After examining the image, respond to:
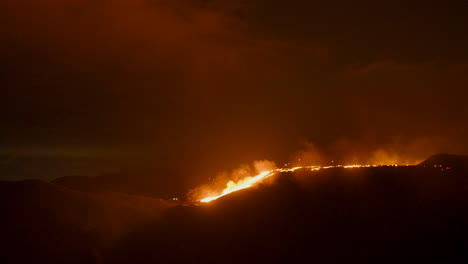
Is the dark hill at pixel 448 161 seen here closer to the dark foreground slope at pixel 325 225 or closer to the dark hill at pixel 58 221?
the dark foreground slope at pixel 325 225

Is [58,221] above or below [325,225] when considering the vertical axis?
above

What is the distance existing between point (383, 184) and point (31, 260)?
18508mm

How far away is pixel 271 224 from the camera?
961 inches

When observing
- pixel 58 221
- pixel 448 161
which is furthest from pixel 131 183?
pixel 448 161

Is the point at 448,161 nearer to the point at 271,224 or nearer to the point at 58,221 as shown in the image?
the point at 271,224

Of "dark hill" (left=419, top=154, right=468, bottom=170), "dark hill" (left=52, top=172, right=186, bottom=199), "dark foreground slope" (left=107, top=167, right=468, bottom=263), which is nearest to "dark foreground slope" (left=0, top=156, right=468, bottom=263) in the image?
"dark foreground slope" (left=107, top=167, right=468, bottom=263)

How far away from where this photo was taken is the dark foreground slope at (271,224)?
21938mm

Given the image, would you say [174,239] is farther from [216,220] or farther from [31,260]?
[31,260]

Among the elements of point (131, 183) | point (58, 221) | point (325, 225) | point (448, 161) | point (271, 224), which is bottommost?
point (325, 225)

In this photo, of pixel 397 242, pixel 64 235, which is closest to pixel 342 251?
pixel 397 242

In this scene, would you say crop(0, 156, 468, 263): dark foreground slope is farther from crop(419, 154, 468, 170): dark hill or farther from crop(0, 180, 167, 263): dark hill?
crop(419, 154, 468, 170): dark hill

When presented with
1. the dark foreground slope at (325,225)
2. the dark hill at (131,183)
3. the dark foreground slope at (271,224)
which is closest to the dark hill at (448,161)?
the dark foreground slope at (271,224)

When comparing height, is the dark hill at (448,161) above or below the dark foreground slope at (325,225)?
above

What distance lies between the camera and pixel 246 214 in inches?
1010
